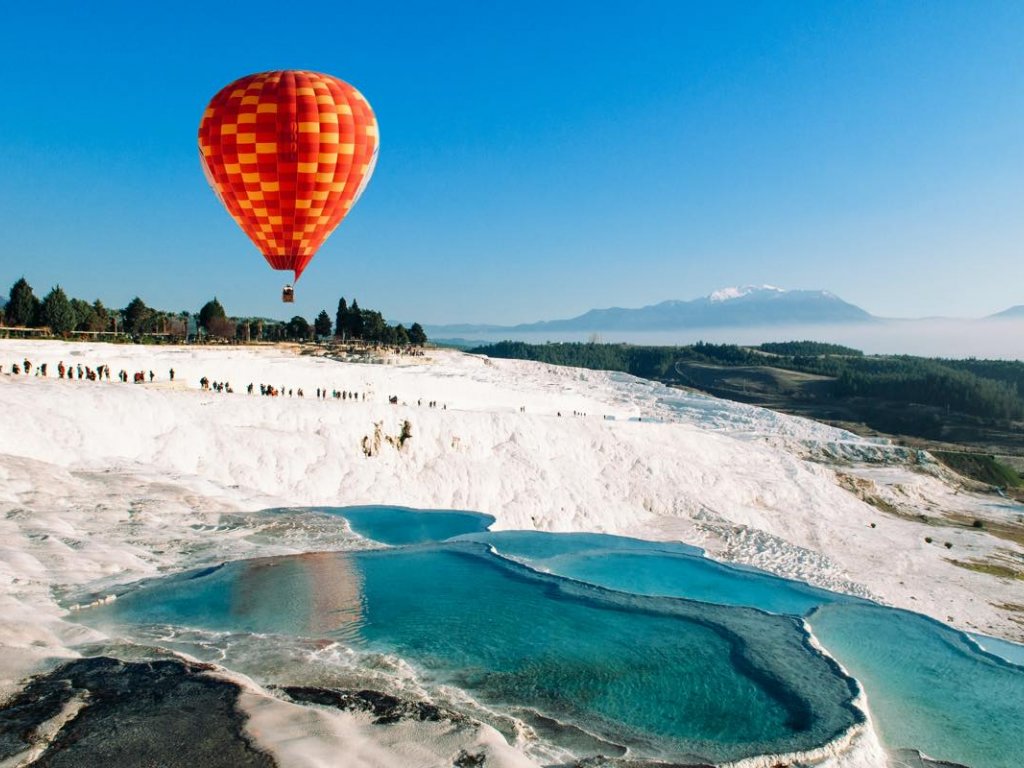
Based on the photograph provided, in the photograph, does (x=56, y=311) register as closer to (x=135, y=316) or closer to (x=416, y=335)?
(x=135, y=316)

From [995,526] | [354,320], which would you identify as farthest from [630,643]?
[354,320]

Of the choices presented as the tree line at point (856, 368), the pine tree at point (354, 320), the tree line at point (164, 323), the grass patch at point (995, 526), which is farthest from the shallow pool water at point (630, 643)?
the tree line at point (856, 368)

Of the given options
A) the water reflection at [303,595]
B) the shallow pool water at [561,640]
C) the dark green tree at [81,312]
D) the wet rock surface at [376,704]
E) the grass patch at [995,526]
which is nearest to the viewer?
the wet rock surface at [376,704]

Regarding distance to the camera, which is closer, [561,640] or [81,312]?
[561,640]

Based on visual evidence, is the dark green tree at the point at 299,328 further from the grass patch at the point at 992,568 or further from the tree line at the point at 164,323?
the grass patch at the point at 992,568

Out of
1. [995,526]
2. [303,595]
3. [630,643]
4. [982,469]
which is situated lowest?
[995,526]

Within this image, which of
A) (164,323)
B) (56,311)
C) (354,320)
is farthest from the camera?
(354,320)

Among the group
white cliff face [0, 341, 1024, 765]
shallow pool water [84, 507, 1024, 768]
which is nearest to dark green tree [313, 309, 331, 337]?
white cliff face [0, 341, 1024, 765]
